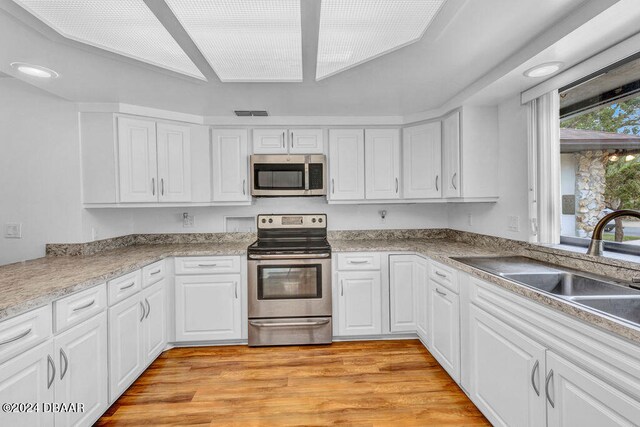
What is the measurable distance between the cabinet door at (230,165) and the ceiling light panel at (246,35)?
1.00 meters

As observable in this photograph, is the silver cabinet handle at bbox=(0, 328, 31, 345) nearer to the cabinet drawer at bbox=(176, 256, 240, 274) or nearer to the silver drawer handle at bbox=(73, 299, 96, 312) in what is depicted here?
the silver drawer handle at bbox=(73, 299, 96, 312)

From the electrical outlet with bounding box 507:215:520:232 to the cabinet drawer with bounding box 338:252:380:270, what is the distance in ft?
3.59

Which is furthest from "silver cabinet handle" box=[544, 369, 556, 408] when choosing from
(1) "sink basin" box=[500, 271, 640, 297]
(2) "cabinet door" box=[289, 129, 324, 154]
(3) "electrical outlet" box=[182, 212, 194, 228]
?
(3) "electrical outlet" box=[182, 212, 194, 228]

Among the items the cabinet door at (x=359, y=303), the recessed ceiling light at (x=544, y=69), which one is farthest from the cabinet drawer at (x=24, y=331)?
the recessed ceiling light at (x=544, y=69)

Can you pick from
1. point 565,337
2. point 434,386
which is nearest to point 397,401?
point 434,386

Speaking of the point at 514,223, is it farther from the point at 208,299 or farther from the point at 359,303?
the point at 208,299

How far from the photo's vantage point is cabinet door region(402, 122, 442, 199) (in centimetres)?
290

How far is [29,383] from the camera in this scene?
1.31 m

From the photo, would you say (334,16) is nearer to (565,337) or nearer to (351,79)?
(351,79)

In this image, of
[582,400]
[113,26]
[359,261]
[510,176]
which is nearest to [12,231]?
[113,26]

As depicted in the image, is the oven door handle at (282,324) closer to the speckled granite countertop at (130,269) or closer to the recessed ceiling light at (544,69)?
the speckled granite countertop at (130,269)

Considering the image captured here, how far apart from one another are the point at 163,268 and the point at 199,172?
98 centimetres

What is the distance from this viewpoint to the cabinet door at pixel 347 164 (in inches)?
121

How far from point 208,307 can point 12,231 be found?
1.66m
